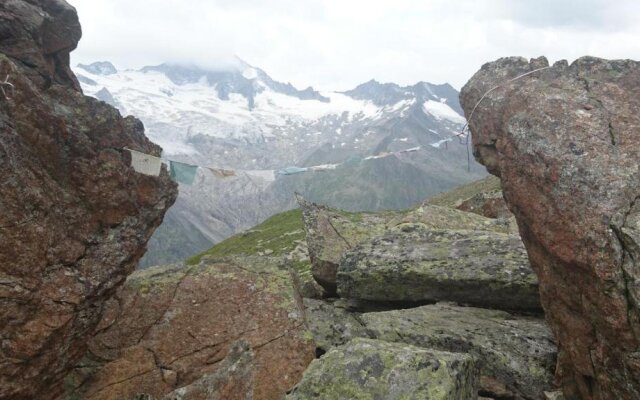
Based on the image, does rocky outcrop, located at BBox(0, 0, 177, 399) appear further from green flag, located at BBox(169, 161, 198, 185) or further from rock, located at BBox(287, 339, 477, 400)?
rock, located at BBox(287, 339, 477, 400)

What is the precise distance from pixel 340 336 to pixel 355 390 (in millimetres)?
6697

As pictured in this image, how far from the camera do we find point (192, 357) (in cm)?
1519

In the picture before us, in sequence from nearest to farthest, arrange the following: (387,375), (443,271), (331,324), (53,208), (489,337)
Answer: (387,375), (53,208), (489,337), (443,271), (331,324)

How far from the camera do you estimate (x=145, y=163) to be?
14789 millimetres

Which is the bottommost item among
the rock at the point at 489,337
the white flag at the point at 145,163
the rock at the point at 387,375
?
the rock at the point at 489,337

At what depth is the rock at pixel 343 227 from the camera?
21328 mm

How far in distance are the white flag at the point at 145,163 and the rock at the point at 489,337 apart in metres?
7.92

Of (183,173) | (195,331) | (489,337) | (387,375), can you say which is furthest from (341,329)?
(183,173)

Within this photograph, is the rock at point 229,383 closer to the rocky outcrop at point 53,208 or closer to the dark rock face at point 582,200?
the rocky outcrop at point 53,208

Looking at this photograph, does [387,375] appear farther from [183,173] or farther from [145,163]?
[183,173]

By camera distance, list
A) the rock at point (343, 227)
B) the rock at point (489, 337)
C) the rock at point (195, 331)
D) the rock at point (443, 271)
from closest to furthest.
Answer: the rock at point (489, 337), the rock at point (195, 331), the rock at point (443, 271), the rock at point (343, 227)

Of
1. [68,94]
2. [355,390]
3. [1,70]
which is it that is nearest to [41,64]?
[68,94]

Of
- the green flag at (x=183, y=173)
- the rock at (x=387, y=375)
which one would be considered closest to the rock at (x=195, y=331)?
the rock at (x=387, y=375)

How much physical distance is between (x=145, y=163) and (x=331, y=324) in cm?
819
